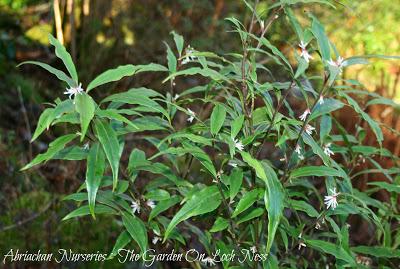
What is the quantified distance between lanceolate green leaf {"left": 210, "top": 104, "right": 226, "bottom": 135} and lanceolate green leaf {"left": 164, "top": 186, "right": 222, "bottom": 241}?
0.15m

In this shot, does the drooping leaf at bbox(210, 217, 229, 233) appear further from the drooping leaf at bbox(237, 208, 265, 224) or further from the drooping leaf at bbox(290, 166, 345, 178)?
the drooping leaf at bbox(290, 166, 345, 178)

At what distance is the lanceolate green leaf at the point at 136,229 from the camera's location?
4.05 ft

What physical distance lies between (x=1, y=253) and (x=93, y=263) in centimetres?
38

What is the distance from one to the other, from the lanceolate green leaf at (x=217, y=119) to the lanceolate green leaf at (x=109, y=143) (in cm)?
22

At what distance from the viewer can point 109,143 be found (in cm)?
103

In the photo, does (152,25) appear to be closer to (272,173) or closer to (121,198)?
(121,198)

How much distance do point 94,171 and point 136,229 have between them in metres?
0.25

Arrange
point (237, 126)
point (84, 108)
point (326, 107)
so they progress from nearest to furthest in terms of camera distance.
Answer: point (84, 108) → point (237, 126) → point (326, 107)

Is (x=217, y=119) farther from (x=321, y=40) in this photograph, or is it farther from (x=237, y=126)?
(x=321, y=40)

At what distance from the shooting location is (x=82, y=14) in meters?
4.05

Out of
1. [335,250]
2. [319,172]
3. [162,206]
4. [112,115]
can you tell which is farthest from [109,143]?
[335,250]

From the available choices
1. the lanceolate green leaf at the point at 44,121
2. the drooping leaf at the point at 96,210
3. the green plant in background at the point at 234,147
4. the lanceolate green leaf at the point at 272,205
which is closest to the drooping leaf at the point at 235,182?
the green plant in background at the point at 234,147

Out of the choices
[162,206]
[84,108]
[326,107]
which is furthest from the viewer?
Answer: [162,206]

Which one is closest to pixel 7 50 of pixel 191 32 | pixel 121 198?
pixel 191 32
